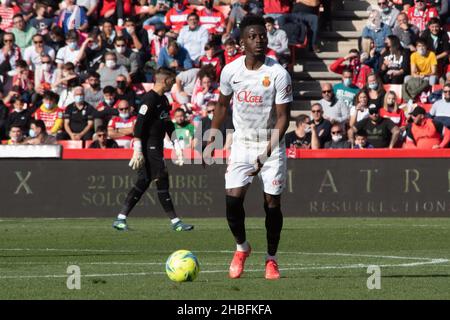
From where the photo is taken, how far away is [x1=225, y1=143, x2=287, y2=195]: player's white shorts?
1197 cm

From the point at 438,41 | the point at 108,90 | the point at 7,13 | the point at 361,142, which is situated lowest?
the point at 361,142

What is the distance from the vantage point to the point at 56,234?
62.1ft

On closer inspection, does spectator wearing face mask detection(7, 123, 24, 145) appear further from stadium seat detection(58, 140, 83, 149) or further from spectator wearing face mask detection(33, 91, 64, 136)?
spectator wearing face mask detection(33, 91, 64, 136)

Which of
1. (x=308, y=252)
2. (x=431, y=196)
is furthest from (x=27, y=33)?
(x=308, y=252)

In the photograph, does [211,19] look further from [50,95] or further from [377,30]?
[50,95]

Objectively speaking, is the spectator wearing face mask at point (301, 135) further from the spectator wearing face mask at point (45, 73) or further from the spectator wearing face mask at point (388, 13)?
the spectator wearing face mask at point (45, 73)

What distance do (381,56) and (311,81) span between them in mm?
2027

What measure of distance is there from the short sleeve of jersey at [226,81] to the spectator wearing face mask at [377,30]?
15647 mm

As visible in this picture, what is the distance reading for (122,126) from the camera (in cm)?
2533

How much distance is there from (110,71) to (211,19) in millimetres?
2672

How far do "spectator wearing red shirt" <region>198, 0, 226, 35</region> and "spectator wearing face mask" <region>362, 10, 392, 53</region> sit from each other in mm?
3240

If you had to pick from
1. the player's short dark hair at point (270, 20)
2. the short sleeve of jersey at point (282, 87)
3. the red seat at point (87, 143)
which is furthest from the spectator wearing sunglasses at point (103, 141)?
the short sleeve of jersey at point (282, 87)

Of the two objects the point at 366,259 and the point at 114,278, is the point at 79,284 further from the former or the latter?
the point at 366,259

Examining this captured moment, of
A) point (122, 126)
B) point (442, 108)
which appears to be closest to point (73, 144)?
point (122, 126)
